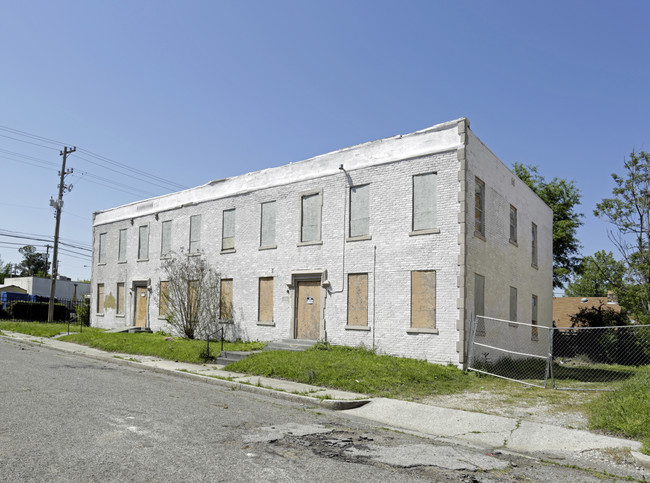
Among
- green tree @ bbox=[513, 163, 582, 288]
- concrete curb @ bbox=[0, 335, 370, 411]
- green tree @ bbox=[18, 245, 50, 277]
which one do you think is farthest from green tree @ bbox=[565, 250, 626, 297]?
green tree @ bbox=[18, 245, 50, 277]

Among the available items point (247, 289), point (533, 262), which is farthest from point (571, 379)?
point (247, 289)

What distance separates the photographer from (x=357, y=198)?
18922 millimetres

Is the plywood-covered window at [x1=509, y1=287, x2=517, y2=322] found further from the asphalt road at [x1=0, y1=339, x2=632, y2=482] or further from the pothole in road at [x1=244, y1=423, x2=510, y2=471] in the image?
the pothole in road at [x1=244, y1=423, x2=510, y2=471]

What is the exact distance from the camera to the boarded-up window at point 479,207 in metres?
17.5

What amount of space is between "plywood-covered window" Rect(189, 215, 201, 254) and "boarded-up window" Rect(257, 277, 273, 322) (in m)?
4.77

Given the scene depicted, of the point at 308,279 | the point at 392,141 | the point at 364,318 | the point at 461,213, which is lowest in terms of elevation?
the point at 364,318

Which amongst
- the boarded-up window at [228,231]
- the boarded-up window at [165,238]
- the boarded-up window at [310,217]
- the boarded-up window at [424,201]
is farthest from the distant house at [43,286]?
the boarded-up window at [424,201]

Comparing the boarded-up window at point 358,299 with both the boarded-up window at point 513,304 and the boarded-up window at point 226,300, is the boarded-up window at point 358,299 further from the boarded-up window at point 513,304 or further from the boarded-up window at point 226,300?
the boarded-up window at point 226,300

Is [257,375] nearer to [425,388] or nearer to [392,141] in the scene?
[425,388]

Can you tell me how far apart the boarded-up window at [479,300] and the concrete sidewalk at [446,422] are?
6.49m

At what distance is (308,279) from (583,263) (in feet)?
78.3

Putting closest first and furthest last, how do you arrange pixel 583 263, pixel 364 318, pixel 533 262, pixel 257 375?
pixel 257 375, pixel 364 318, pixel 533 262, pixel 583 263

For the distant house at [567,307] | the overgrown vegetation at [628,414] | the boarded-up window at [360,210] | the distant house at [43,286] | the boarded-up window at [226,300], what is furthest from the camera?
the distant house at [43,286]

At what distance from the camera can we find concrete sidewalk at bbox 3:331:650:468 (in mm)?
7902
